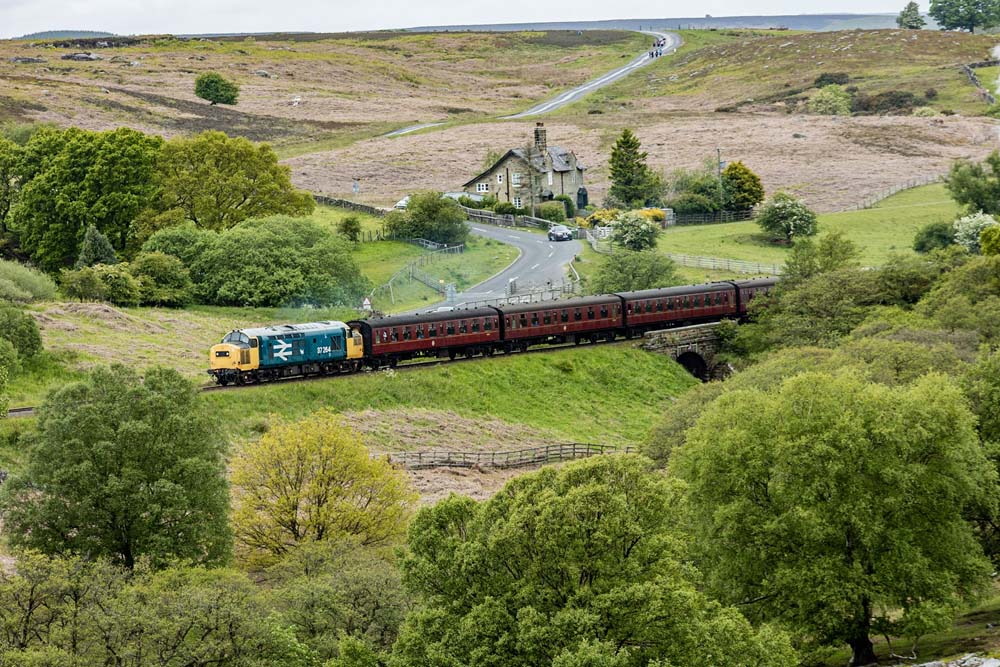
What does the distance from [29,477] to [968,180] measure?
264ft

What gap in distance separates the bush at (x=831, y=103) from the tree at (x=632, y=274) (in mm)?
97207

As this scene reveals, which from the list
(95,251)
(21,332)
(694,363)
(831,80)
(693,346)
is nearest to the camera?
(21,332)

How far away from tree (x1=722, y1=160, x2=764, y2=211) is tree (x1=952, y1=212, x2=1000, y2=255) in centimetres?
2377

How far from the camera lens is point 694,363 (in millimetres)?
78500

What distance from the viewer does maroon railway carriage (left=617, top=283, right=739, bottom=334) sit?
7531 cm

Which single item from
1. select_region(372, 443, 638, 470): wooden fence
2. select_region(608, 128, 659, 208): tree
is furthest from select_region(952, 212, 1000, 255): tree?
select_region(372, 443, 638, 470): wooden fence

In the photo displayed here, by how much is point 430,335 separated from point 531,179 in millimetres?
55162

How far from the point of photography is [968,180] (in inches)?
4131

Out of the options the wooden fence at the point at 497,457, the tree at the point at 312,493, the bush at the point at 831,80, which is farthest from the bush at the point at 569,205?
the bush at the point at 831,80

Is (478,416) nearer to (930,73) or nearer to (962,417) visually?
(962,417)

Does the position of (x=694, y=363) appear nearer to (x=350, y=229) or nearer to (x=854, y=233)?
(x=350, y=229)

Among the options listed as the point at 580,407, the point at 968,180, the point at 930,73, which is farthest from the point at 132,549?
the point at 930,73

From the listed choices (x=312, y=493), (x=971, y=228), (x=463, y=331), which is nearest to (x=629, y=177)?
(x=971, y=228)

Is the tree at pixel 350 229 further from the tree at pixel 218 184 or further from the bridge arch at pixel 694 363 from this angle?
the bridge arch at pixel 694 363
